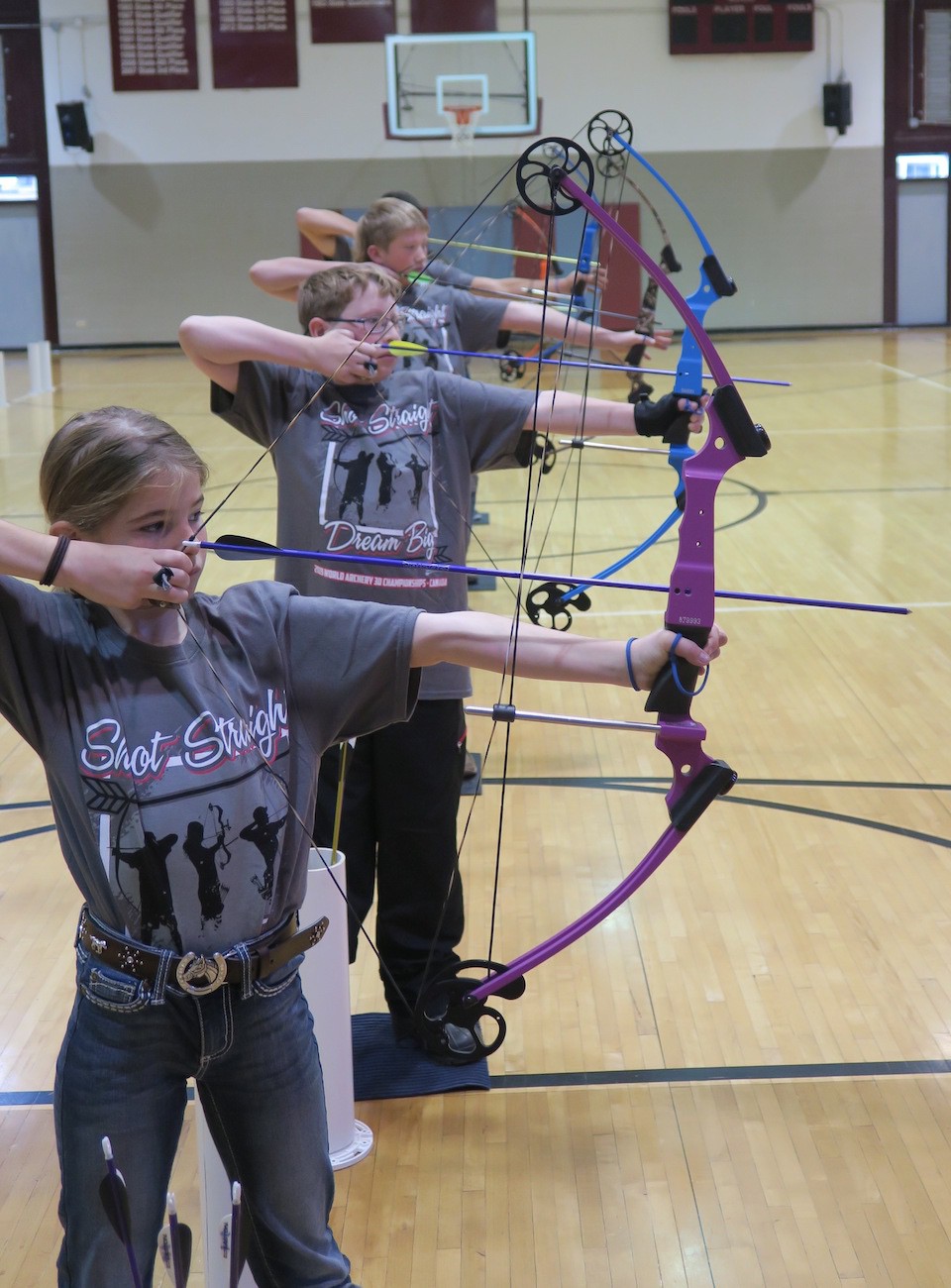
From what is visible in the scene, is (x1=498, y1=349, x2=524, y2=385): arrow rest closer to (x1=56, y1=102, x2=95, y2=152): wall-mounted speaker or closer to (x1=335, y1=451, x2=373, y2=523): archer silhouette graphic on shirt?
(x1=335, y1=451, x2=373, y2=523): archer silhouette graphic on shirt

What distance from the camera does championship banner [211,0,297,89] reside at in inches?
473

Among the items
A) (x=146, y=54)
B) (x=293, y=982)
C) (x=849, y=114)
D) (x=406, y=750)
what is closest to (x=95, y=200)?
(x=146, y=54)

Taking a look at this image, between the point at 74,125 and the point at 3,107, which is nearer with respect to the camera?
the point at 74,125

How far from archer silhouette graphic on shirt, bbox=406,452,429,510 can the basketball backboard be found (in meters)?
10.4

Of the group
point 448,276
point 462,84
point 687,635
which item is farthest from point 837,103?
point 687,635

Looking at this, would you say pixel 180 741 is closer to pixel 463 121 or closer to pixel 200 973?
pixel 200 973

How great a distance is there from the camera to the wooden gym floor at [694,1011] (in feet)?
5.69

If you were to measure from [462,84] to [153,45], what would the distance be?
273cm

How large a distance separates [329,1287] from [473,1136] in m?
0.76

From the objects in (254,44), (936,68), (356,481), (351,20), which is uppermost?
(351,20)

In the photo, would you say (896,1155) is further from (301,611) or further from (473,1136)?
(301,611)

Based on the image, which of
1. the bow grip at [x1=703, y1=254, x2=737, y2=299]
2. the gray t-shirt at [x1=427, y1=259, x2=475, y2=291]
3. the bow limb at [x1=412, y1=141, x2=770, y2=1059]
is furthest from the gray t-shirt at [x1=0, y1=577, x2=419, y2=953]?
the gray t-shirt at [x1=427, y1=259, x2=475, y2=291]

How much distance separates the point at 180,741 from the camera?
1.15 metres

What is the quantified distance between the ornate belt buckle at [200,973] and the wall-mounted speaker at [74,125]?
489 inches
